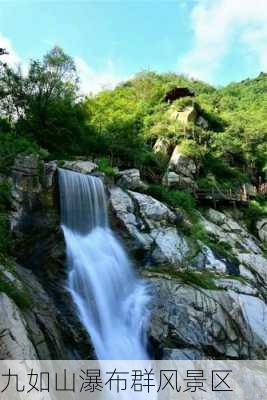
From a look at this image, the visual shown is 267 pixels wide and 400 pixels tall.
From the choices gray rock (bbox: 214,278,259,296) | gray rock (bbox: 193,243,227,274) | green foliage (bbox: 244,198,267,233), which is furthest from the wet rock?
green foliage (bbox: 244,198,267,233)

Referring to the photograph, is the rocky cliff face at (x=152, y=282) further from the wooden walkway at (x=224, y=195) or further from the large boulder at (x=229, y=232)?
the wooden walkway at (x=224, y=195)

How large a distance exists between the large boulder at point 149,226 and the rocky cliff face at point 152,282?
0.04 meters

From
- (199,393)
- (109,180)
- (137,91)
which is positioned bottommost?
(199,393)

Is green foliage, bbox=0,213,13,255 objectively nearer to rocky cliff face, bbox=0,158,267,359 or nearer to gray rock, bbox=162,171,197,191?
rocky cliff face, bbox=0,158,267,359

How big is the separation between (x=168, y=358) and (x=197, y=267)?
5491 millimetres

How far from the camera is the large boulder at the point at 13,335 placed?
18.7ft

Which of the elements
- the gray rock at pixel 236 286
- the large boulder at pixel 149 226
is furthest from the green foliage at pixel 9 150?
the gray rock at pixel 236 286

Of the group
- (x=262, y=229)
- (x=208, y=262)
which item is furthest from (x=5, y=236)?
(x=262, y=229)

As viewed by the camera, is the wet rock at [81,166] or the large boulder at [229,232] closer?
the wet rock at [81,166]

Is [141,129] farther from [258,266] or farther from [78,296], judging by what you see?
[78,296]

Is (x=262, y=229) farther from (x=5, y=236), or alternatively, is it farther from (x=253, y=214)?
(x=5, y=236)

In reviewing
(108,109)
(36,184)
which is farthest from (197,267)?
(108,109)

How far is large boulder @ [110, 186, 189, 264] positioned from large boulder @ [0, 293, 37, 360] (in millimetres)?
7776

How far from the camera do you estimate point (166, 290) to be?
11.2m
